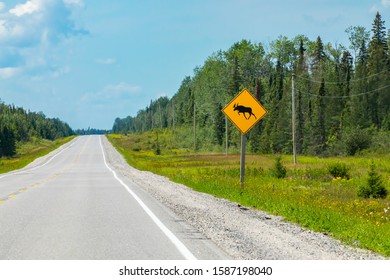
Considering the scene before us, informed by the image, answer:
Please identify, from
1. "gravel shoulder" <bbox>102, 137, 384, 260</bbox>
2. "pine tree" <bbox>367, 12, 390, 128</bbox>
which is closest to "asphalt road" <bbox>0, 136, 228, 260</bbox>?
"gravel shoulder" <bbox>102, 137, 384, 260</bbox>

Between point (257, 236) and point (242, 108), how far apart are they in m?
10.9

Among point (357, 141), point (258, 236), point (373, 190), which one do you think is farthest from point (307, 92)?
point (258, 236)

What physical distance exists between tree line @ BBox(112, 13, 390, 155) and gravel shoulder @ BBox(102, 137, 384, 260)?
175ft

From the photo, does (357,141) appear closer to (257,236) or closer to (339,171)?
(339,171)

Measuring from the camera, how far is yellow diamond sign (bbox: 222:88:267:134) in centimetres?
2052

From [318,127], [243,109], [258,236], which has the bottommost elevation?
[258,236]

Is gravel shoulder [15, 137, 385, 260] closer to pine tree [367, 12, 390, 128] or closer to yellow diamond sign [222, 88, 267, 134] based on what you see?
yellow diamond sign [222, 88, 267, 134]

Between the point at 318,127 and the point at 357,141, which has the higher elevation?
the point at 318,127

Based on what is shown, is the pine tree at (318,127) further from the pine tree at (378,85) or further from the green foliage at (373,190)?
the green foliage at (373,190)

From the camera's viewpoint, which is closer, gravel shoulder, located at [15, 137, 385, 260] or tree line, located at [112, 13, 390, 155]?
gravel shoulder, located at [15, 137, 385, 260]

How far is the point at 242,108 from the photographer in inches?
819

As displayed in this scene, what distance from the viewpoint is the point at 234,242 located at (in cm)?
959

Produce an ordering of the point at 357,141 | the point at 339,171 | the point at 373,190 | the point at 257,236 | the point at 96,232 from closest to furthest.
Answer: the point at 257,236 < the point at 96,232 < the point at 373,190 < the point at 339,171 < the point at 357,141
